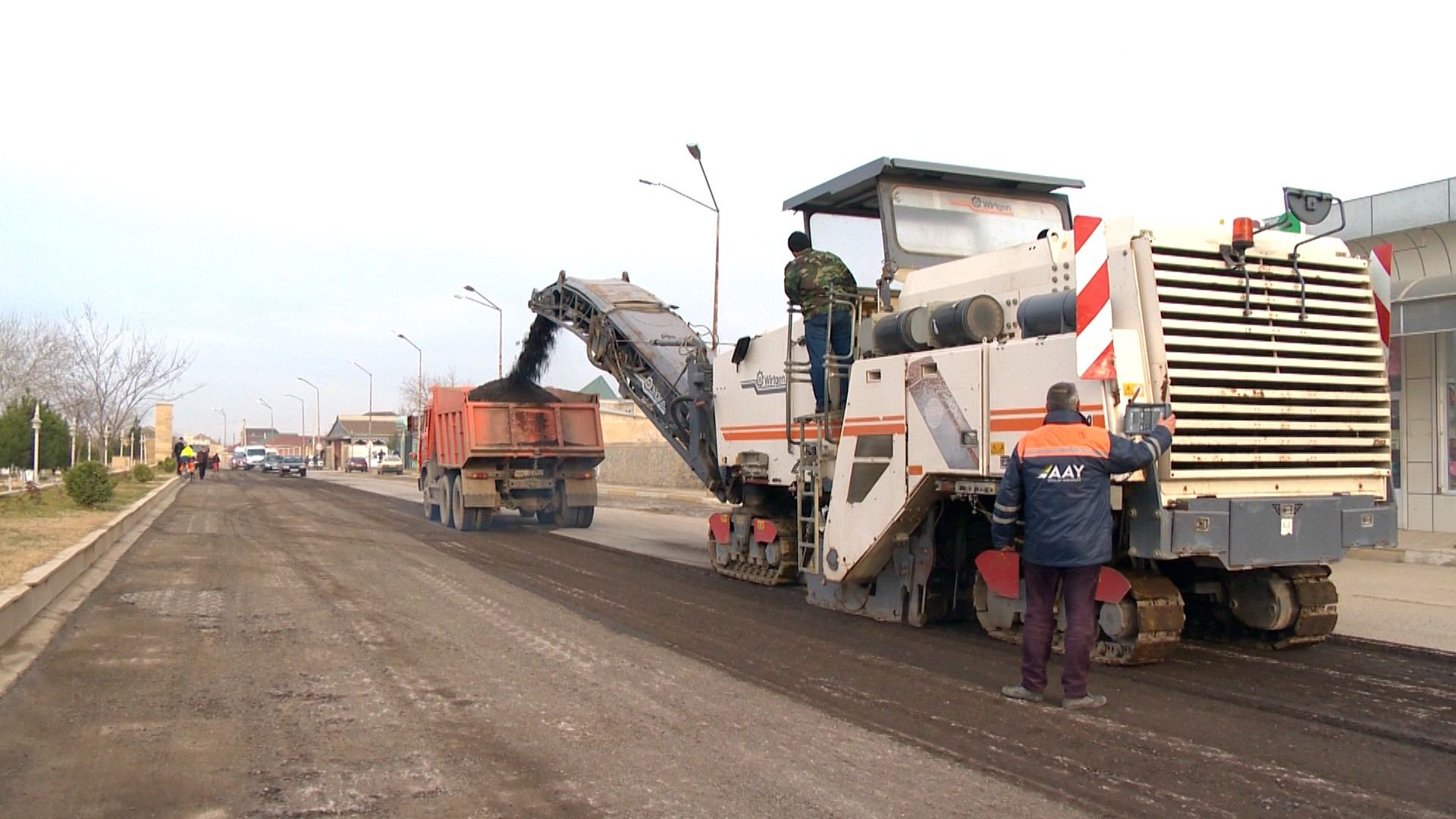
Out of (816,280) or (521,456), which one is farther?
(521,456)

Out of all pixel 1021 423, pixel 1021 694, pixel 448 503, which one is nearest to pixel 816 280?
pixel 1021 423

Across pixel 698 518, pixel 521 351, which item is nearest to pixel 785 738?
pixel 521 351

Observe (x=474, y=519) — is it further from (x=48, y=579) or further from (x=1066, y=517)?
(x=1066, y=517)

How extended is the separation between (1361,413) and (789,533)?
197 inches

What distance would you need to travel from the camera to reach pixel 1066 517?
5758 millimetres

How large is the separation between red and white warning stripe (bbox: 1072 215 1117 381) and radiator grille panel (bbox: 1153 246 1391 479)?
32 centimetres

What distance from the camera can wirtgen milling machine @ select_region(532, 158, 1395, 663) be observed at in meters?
6.25

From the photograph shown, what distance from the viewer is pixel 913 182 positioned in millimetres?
9086

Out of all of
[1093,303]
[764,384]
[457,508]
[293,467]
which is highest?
[1093,303]

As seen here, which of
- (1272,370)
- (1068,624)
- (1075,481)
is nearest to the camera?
(1075,481)

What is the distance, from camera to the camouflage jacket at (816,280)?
8766 mm

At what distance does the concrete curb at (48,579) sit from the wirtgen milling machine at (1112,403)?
5738 millimetres

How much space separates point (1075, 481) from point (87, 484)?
1835 centimetres

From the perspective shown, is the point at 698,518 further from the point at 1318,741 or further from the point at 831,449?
the point at 1318,741
